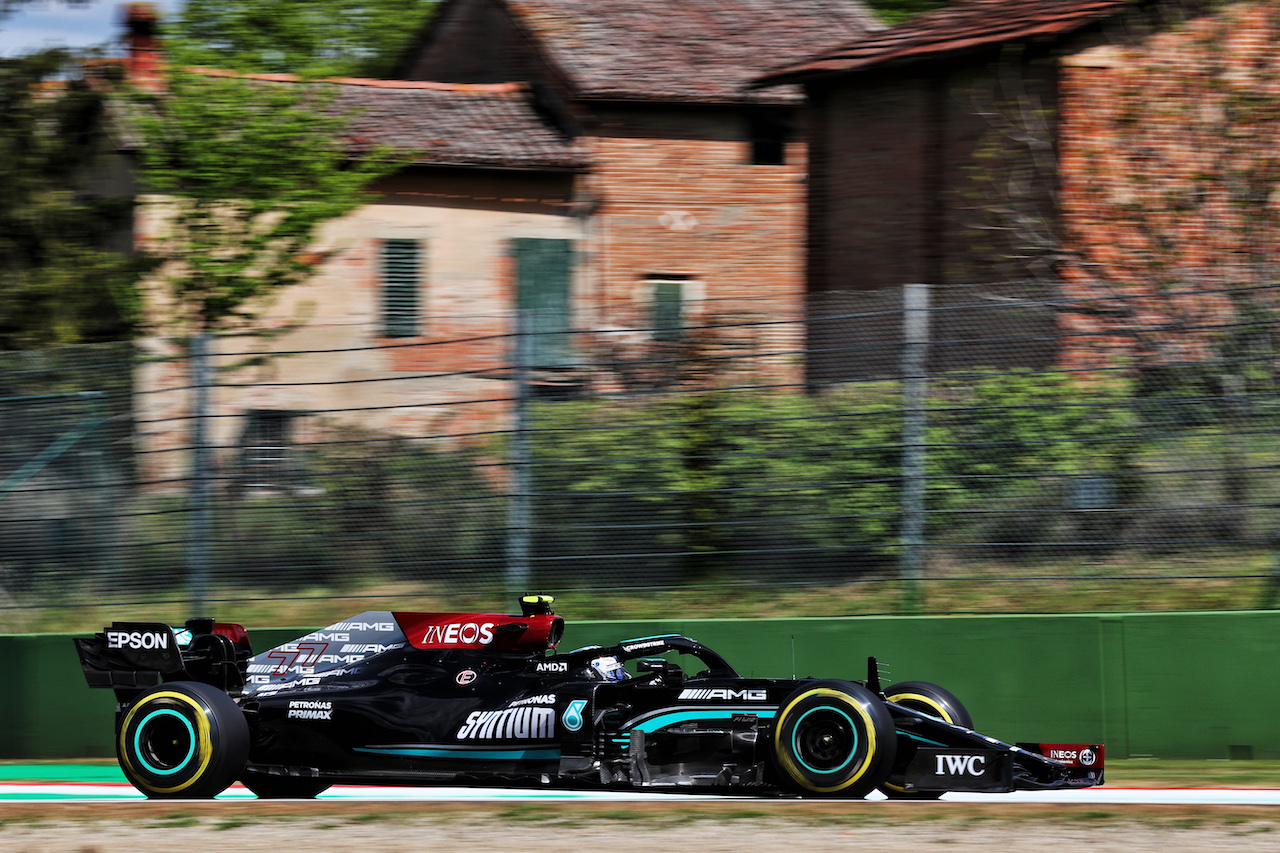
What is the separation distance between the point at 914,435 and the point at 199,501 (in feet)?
15.9

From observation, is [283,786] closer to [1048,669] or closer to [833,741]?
[833,741]

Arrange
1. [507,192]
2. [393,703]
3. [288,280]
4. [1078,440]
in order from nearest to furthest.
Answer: [393,703]
[1078,440]
[288,280]
[507,192]

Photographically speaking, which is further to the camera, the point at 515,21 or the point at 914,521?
the point at 515,21

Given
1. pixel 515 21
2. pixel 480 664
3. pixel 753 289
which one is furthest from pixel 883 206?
pixel 480 664

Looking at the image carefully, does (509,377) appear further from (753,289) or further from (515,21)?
(515,21)

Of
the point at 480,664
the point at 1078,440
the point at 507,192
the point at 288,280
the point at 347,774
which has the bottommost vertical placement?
the point at 347,774

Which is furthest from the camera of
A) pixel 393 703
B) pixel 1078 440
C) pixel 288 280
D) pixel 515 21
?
pixel 515 21

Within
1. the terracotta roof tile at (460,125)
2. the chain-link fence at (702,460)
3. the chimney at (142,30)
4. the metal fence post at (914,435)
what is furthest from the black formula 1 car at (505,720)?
the chimney at (142,30)

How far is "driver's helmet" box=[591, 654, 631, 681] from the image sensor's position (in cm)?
759

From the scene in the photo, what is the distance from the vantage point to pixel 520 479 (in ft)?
32.8

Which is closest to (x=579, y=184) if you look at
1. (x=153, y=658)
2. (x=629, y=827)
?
(x=153, y=658)

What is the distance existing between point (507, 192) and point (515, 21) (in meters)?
4.18

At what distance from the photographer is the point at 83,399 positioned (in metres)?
10.6

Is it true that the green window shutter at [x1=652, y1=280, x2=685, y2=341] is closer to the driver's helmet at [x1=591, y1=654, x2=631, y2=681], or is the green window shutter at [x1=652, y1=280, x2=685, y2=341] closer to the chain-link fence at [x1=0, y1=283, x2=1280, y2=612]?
the chain-link fence at [x1=0, y1=283, x2=1280, y2=612]
